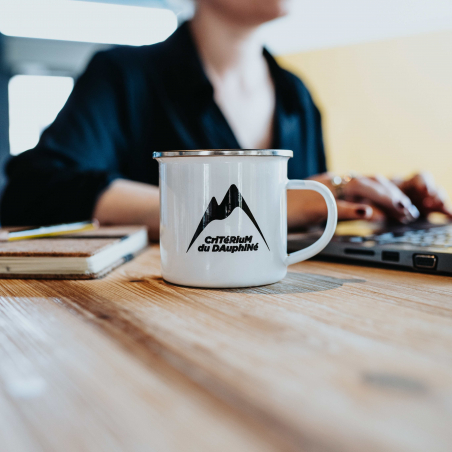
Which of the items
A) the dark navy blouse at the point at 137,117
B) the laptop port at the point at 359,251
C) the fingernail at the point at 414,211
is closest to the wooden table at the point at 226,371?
the laptop port at the point at 359,251

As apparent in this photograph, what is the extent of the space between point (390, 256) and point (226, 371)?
1.15 ft

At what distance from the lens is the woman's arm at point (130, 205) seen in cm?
79

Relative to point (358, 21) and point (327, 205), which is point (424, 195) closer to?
point (327, 205)

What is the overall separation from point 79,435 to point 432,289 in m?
0.35

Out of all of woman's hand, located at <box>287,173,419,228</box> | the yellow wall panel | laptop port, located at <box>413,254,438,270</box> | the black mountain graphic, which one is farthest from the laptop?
the yellow wall panel

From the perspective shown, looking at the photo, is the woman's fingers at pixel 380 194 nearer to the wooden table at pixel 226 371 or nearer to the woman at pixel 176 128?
the woman at pixel 176 128

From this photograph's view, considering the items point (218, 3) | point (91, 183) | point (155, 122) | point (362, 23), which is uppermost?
point (362, 23)

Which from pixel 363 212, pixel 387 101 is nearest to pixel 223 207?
pixel 363 212

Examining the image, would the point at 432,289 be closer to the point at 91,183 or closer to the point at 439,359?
the point at 439,359

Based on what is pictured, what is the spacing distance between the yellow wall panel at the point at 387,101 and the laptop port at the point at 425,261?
306 cm

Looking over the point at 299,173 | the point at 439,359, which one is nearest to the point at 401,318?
the point at 439,359

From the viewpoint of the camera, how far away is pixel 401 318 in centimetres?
32

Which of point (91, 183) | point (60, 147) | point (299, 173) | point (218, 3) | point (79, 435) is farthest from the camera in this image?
point (299, 173)

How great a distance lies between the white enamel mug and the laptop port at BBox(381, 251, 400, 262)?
17 centimetres
